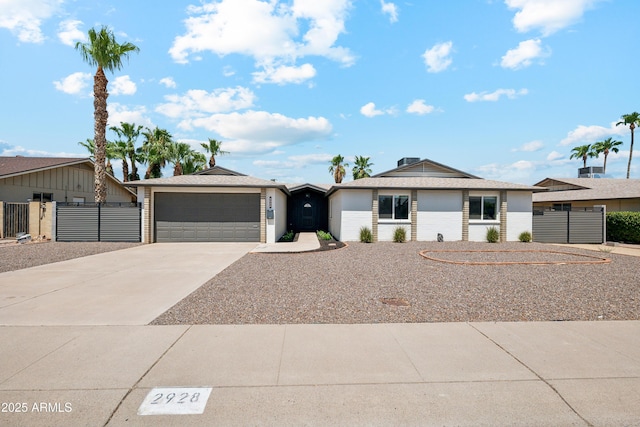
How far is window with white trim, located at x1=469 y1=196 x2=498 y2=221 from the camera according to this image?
Answer: 64.0 ft

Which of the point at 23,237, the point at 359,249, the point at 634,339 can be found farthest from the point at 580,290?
the point at 23,237

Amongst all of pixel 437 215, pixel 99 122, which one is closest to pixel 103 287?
pixel 99 122

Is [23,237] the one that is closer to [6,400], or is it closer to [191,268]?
[191,268]

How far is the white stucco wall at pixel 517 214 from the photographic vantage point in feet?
63.9

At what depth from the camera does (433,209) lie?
63.0ft

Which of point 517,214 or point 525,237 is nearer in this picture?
point 525,237

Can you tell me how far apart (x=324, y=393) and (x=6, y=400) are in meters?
2.97

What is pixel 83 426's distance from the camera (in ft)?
9.64

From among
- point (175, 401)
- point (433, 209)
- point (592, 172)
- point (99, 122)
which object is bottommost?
point (175, 401)

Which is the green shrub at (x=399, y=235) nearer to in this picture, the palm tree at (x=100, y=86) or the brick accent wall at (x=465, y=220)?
the brick accent wall at (x=465, y=220)

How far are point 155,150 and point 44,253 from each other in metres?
17.6

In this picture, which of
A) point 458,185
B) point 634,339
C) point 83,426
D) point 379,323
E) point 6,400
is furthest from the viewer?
point 458,185

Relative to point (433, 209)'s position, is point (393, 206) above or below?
above

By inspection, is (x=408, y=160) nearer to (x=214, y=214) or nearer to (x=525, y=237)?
(x=525, y=237)
